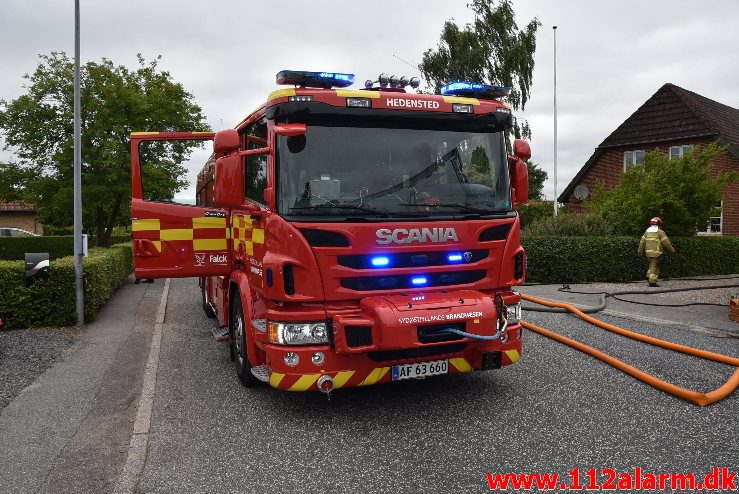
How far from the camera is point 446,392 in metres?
5.39

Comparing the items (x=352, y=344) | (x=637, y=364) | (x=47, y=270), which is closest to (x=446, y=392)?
(x=352, y=344)

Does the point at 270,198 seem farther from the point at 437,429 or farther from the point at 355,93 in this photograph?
the point at 437,429

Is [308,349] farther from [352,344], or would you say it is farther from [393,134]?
[393,134]

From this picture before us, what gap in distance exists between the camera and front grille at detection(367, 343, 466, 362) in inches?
179

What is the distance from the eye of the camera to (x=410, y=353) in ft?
15.0

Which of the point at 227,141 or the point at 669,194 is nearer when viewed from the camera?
the point at 227,141

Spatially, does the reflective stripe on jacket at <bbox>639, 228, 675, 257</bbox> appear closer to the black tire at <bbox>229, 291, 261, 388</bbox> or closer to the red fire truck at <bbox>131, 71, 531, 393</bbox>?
the red fire truck at <bbox>131, 71, 531, 393</bbox>

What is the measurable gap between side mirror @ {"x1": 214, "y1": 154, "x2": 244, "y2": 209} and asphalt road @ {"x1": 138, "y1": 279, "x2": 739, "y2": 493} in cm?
182

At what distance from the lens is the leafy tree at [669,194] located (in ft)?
50.6

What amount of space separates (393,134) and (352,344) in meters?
1.76

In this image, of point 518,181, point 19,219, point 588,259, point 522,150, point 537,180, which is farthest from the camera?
point 537,180

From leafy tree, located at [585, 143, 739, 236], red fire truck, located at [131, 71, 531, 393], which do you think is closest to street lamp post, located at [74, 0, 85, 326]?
red fire truck, located at [131, 71, 531, 393]

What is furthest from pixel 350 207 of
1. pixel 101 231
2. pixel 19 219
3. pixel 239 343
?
pixel 19 219

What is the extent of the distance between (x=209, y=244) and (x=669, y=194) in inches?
518
